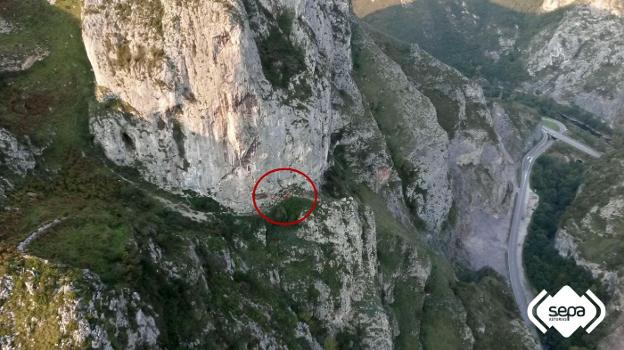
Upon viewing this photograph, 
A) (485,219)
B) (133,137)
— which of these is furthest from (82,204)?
(485,219)

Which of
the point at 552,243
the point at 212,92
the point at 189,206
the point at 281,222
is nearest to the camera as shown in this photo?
the point at 212,92

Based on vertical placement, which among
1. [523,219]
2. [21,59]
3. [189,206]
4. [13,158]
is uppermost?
[21,59]

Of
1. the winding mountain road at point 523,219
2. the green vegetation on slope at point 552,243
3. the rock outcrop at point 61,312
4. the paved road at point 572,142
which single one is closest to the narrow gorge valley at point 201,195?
the rock outcrop at point 61,312

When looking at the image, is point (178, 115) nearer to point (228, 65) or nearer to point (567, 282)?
point (228, 65)

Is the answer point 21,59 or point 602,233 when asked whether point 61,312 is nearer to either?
point 21,59

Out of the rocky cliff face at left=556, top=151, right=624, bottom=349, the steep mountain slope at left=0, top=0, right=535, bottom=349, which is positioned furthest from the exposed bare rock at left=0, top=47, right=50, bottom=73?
the rocky cliff face at left=556, top=151, right=624, bottom=349

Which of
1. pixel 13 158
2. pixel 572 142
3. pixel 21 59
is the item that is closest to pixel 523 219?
pixel 572 142
